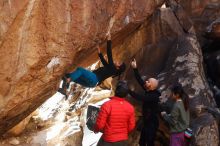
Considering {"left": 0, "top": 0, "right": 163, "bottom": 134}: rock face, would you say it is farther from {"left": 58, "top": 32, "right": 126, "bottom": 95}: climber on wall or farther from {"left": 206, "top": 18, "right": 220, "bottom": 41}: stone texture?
{"left": 206, "top": 18, "right": 220, "bottom": 41}: stone texture

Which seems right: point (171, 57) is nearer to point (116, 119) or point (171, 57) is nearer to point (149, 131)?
point (149, 131)

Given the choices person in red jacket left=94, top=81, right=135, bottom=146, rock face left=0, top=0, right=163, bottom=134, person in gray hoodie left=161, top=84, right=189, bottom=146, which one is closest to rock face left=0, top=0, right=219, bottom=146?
rock face left=0, top=0, right=163, bottom=134

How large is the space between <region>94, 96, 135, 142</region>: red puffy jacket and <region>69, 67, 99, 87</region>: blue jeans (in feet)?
6.98

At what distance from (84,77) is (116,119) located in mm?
2328

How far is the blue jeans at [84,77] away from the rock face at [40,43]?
0.23 m

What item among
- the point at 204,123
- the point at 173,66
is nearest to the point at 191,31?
the point at 173,66

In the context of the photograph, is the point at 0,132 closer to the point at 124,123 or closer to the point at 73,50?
the point at 73,50

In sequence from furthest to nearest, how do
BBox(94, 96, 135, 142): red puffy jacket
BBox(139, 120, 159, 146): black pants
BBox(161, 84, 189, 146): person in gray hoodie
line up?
BBox(139, 120, 159, 146): black pants < BBox(161, 84, 189, 146): person in gray hoodie < BBox(94, 96, 135, 142): red puffy jacket

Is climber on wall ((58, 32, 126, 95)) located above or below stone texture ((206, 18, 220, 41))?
below

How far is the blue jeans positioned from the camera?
322 inches

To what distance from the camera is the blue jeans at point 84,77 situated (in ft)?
26.9

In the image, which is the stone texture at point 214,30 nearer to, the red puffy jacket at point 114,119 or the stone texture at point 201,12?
the stone texture at point 201,12

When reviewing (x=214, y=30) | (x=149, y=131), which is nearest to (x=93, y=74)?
(x=149, y=131)

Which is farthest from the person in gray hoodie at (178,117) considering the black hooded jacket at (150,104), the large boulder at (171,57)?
the large boulder at (171,57)
